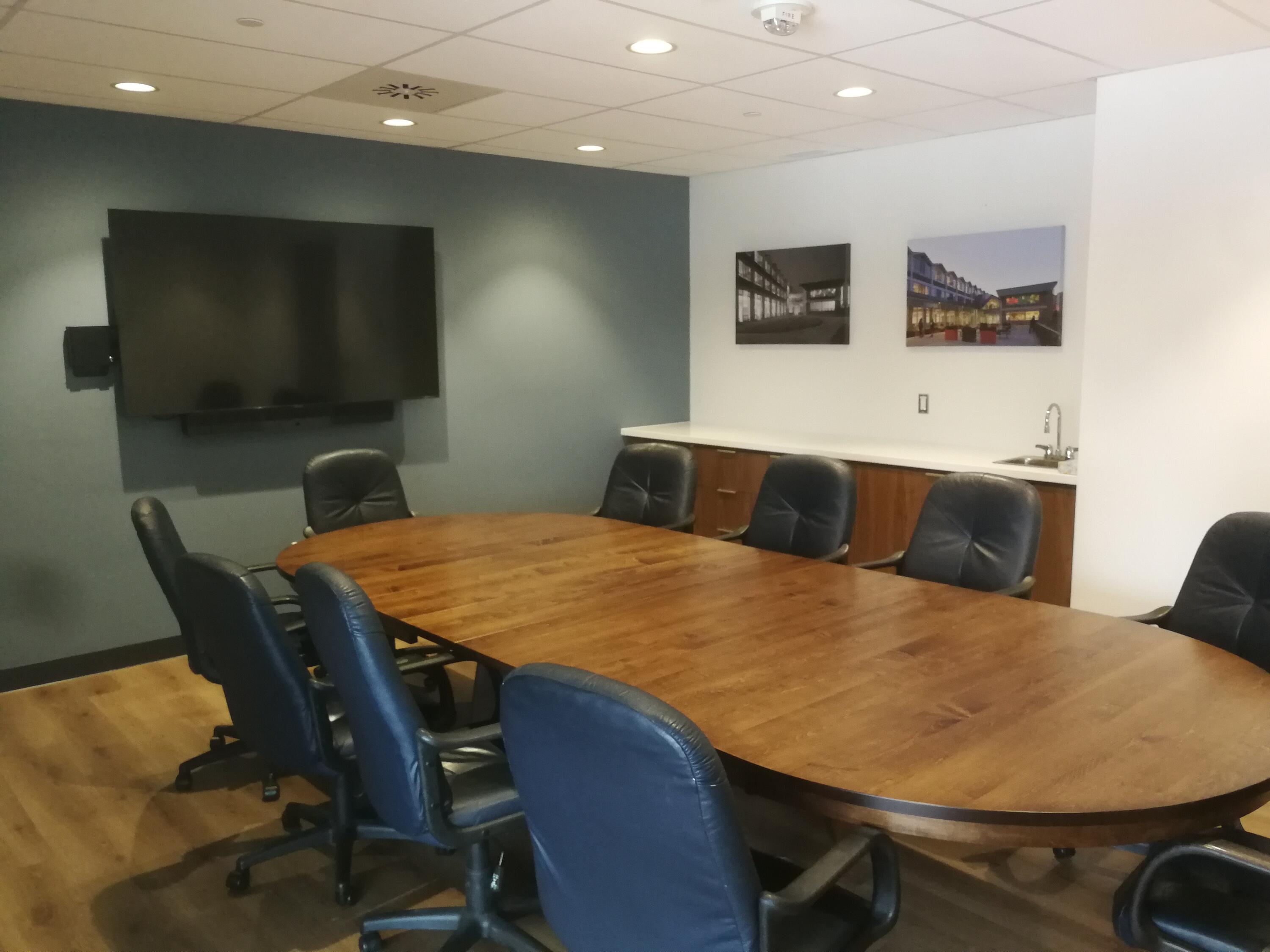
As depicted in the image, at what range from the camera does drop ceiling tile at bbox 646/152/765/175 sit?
18.5 feet

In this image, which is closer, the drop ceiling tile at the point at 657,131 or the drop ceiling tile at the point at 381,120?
the drop ceiling tile at the point at 381,120

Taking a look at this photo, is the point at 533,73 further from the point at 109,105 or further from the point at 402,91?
the point at 109,105

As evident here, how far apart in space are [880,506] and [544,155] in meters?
2.75

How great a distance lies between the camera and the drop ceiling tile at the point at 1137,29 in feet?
9.91

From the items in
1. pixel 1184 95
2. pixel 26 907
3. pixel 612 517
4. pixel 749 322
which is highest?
pixel 1184 95

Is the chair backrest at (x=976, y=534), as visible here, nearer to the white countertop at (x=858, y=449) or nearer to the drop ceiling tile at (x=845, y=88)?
the white countertop at (x=858, y=449)

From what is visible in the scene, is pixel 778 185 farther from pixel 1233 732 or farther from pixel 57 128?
pixel 1233 732

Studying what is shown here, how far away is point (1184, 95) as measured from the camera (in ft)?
12.2

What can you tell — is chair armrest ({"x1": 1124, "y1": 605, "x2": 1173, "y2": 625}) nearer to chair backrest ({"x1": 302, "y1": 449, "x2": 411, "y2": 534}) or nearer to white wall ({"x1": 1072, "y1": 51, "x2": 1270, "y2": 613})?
white wall ({"x1": 1072, "y1": 51, "x2": 1270, "y2": 613})

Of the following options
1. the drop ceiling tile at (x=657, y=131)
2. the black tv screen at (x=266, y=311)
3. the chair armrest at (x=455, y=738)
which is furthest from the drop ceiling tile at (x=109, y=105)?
the chair armrest at (x=455, y=738)

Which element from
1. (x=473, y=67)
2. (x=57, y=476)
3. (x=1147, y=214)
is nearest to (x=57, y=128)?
(x=57, y=476)

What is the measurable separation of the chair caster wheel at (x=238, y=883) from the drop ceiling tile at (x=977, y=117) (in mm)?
4070

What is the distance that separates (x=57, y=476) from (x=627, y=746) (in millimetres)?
3930

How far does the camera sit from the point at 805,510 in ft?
13.0
